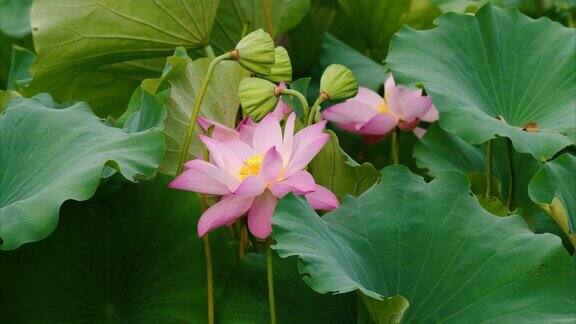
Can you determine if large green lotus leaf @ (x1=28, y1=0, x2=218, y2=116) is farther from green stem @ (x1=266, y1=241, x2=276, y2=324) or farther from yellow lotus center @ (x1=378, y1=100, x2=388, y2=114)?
green stem @ (x1=266, y1=241, x2=276, y2=324)

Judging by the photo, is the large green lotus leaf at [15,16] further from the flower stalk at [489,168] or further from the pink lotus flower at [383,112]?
the flower stalk at [489,168]

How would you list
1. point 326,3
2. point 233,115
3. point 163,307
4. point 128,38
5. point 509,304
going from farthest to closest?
Result: point 326,3 < point 128,38 < point 233,115 < point 163,307 < point 509,304

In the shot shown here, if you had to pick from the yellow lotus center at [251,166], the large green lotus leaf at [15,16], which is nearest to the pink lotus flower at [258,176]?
the yellow lotus center at [251,166]

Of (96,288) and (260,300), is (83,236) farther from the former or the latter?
(260,300)

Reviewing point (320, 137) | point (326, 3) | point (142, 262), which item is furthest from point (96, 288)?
point (326, 3)

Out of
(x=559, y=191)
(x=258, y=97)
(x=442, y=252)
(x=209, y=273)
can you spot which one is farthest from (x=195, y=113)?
(x=559, y=191)

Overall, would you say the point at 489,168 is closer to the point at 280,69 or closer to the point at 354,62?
the point at 280,69
